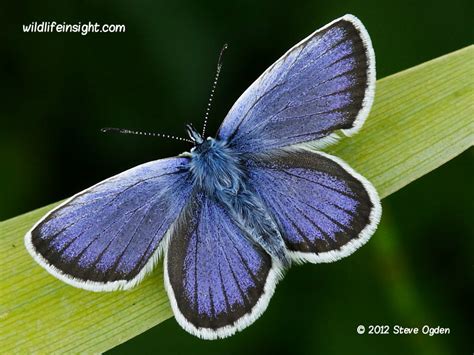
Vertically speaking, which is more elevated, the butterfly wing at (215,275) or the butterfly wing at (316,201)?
the butterfly wing at (316,201)

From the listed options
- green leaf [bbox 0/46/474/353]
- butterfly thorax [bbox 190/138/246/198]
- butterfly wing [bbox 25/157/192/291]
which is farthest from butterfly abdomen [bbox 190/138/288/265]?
green leaf [bbox 0/46/474/353]

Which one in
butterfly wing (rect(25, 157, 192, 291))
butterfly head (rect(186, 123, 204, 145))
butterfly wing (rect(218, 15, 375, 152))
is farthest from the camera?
butterfly head (rect(186, 123, 204, 145))

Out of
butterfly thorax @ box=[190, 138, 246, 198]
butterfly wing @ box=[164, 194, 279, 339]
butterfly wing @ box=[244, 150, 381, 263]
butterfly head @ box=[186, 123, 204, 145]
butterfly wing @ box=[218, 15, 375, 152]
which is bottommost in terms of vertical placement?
butterfly wing @ box=[164, 194, 279, 339]

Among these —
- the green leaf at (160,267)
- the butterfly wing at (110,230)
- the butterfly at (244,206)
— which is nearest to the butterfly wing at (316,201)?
the butterfly at (244,206)

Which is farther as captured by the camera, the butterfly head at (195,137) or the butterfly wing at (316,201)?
the butterfly head at (195,137)

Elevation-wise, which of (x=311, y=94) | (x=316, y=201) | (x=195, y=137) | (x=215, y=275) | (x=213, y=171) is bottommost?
(x=215, y=275)

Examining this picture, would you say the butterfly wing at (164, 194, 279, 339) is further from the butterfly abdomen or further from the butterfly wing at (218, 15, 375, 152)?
the butterfly wing at (218, 15, 375, 152)

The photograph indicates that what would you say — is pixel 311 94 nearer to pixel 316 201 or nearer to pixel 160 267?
pixel 316 201

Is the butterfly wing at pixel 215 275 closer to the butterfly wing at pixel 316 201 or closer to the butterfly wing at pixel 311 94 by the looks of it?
the butterfly wing at pixel 316 201

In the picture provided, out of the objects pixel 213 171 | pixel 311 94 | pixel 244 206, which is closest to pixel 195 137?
pixel 213 171
